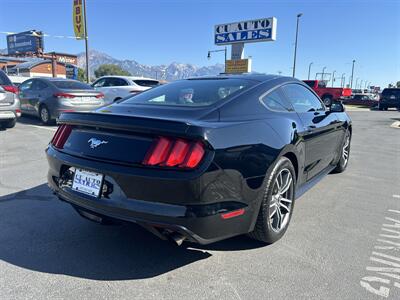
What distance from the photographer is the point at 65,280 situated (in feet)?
7.93

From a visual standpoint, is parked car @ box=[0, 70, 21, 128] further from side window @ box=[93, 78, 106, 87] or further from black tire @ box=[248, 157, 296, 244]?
black tire @ box=[248, 157, 296, 244]

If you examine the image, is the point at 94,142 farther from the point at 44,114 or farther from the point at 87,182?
the point at 44,114

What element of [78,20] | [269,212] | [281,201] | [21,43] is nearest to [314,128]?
[281,201]

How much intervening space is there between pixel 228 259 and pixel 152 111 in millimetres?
1330

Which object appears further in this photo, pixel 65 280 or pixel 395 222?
pixel 395 222

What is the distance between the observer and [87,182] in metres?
2.57

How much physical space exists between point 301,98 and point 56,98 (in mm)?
7443

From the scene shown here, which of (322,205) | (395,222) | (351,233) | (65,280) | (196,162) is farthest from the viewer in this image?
(322,205)

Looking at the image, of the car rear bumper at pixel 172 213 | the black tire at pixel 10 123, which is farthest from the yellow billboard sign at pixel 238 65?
the car rear bumper at pixel 172 213

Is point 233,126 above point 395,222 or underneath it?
above

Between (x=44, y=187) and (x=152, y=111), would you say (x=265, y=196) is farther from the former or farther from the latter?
(x=44, y=187)

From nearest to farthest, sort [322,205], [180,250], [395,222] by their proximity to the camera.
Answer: [180,250] < [395,222] < [322,205]

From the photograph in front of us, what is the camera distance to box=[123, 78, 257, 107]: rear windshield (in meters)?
3.08

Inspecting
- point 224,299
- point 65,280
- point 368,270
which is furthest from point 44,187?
point 368,270
